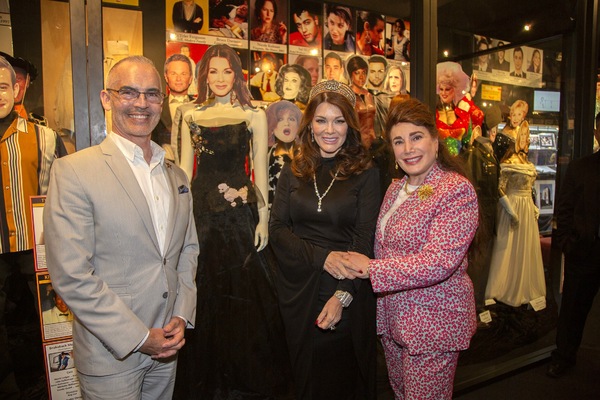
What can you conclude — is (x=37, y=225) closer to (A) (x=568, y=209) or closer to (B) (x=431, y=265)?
(B) (x=431, y=265)

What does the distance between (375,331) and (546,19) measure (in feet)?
11.4

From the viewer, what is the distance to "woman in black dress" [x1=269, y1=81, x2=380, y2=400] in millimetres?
1976

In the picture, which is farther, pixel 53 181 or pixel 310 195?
pixel 310 195

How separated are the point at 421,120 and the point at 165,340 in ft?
4.77

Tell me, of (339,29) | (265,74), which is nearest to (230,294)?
(265,74)

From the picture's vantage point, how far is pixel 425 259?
172cm

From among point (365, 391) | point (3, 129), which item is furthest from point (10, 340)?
point (365, 391)

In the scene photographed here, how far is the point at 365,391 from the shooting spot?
6.72 ft

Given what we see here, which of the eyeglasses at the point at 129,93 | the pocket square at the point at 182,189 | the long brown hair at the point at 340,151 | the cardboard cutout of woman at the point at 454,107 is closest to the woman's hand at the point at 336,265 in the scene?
the long brown hair at the point at 340,151

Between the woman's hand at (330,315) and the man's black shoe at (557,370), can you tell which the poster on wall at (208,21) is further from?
the man's black shoe at (557,370)

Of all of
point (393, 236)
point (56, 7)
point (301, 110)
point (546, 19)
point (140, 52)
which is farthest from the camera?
point (546, 19)

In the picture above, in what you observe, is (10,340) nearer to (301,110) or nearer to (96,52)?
(96,52)

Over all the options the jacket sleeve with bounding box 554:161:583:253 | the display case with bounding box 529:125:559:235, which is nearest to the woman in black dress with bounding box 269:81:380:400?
the jacket sleeve with bounding box 554:161:583:253

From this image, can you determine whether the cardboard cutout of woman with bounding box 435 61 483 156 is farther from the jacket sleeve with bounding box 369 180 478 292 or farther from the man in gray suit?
the man in gray suit
